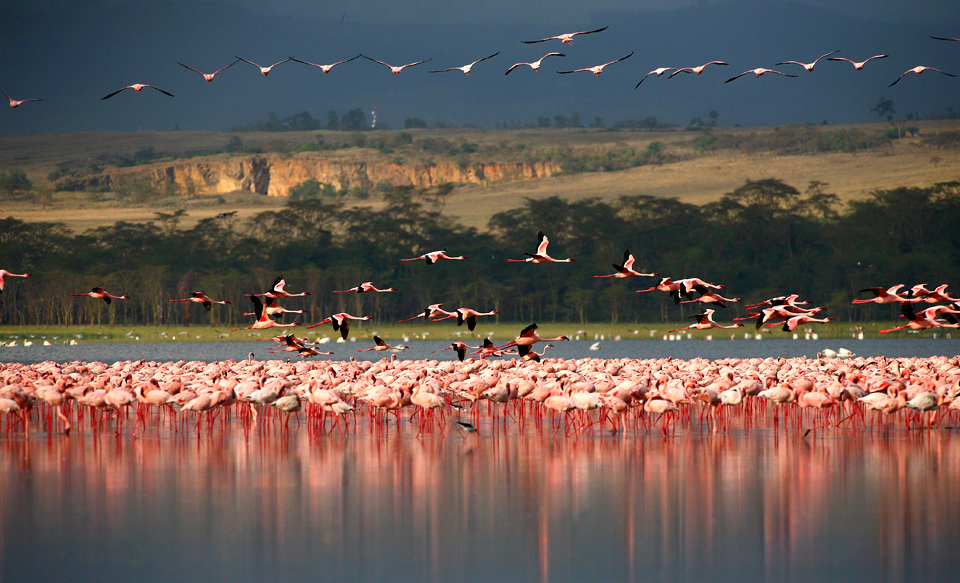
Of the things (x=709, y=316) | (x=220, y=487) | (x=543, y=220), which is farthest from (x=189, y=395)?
(x=543, y=220)

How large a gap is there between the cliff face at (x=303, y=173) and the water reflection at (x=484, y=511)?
5942 inches

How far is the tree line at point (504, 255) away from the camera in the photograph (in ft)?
332

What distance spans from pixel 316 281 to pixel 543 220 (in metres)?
26.7

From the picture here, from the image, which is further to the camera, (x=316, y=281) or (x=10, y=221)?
(x=10, y=221)

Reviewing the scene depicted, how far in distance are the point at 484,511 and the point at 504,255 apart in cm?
9824

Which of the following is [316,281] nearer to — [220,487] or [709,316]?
[709,316]

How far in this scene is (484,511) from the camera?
10375 mm

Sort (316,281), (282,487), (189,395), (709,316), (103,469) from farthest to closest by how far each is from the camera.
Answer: (316,281), (709,316), (189,395), (103,469), (282,487)

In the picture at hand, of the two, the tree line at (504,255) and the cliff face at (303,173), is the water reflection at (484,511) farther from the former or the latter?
the cliff face at (303,173)

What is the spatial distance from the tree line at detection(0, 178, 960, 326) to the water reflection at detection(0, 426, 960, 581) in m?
83.1

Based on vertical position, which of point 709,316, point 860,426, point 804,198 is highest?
point 804,198

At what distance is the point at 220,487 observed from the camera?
465 inches

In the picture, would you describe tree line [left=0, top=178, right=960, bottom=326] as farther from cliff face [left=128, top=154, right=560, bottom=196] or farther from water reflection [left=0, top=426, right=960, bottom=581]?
water reflection [left=0, top=426, right=960, bottom=581]

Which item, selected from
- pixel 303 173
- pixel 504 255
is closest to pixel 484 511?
pixel 504 255
